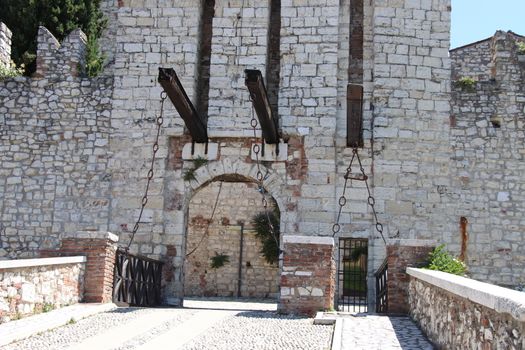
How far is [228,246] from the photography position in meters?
17.8

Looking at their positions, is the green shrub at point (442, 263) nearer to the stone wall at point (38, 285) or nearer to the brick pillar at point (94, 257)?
the brick pillar at point (94, 257)

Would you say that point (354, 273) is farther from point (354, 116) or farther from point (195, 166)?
point (195, 166)

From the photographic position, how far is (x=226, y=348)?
6512 mm

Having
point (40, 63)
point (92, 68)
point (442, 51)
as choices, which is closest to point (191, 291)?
point (92, 68)

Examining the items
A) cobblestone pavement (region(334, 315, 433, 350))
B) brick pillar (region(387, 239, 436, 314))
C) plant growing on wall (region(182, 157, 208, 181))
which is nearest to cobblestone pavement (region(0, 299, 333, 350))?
cobblestone pavement (region(334, 315, 433, 350))

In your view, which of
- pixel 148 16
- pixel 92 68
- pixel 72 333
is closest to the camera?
pixel 72 333

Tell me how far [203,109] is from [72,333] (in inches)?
258

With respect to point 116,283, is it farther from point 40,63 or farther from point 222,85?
point 40,63

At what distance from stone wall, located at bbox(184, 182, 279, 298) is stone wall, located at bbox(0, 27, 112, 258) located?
16.4ft

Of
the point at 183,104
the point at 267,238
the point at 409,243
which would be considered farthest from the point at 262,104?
the point at 267,238

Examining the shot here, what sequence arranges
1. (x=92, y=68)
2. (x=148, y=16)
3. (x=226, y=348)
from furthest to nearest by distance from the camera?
1. (x=92, y=68)
2. (x=148, y=16)
3. (x=226, y=348)

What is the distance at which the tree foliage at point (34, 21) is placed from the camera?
53.7ft

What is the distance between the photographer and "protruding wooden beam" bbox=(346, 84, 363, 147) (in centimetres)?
1055

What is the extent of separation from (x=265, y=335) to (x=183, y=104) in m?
4.81
